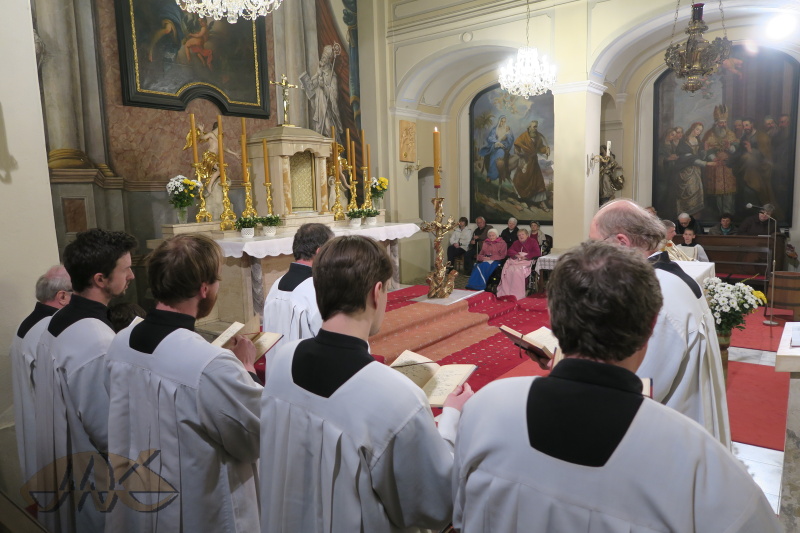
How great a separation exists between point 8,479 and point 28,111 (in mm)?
2357

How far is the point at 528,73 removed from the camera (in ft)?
29.2

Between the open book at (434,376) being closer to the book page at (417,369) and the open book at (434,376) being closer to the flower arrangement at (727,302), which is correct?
the book page at (417,369)

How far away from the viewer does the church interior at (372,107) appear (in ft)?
25.6

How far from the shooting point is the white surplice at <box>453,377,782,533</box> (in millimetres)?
1060

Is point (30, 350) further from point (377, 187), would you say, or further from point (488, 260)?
point (488, 260)

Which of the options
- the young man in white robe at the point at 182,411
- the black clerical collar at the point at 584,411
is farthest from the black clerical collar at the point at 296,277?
the black clerical collar at the point at 584,411

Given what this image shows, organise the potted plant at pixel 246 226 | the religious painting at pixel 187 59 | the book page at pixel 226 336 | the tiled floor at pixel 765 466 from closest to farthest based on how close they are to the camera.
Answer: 1. the book page at pixel 226 336
2. the tiled floor at pixel 765 466
3. the potted plant at pixel 246 226
4. the religious painting at pixel 187 59

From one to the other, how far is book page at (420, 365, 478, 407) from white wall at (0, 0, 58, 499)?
3160 millimetres

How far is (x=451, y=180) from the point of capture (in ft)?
46.5

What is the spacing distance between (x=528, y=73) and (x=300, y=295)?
22.0ft

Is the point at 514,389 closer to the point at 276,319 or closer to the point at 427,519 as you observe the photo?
the point at 427,519

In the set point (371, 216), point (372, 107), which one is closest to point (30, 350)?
point (371, 216)

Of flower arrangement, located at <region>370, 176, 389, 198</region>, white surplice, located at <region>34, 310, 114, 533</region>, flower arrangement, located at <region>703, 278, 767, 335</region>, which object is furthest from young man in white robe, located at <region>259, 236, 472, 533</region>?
flower arrangement, located at <region>370, 176, 389, 198</region>

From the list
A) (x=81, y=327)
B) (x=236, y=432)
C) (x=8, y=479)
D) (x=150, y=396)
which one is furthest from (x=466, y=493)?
(x=8, y=479)
